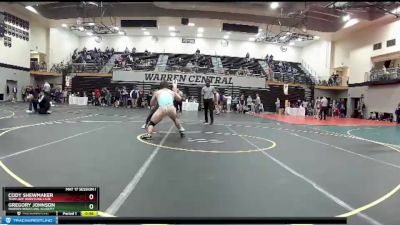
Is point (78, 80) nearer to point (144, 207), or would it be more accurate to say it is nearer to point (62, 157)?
point (62, 157)

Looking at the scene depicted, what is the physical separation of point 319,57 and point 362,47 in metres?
8.12

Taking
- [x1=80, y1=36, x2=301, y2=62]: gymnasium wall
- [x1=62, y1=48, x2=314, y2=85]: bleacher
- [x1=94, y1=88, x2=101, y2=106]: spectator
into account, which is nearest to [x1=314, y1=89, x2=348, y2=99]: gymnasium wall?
[x1=62, y1=48, x2=314, y2=85]: bleacher

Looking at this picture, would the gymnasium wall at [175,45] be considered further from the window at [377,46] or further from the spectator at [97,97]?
the window at [377,46]

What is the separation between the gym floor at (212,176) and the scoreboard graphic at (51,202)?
1409 mm

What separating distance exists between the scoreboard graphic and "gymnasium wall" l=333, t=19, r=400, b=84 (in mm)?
33030

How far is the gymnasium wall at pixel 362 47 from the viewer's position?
31422mm

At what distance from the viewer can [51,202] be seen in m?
2.02

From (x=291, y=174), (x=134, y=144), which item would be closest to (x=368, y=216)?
(x=291, y=174)

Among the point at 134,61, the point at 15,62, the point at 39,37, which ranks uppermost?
the point at 39,37

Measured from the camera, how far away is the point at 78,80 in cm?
3844

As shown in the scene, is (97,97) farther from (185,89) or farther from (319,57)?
(319,57)

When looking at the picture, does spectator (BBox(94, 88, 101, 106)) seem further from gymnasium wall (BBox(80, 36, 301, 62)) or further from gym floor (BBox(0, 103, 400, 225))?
gym floor (BBox(0, 103, 400, 225))

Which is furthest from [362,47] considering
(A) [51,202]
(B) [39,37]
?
(A) [51,202]

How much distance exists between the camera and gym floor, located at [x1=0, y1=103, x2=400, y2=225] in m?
3.80
